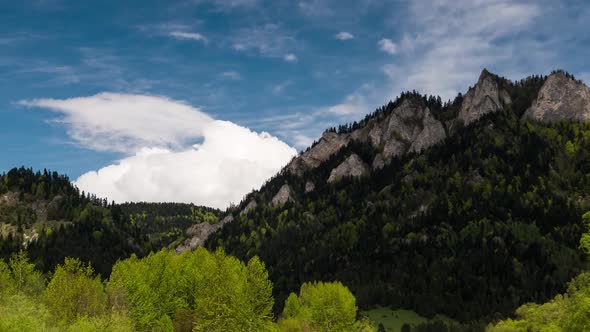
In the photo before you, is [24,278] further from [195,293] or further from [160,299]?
[195,293]

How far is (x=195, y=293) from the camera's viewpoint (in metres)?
96.7

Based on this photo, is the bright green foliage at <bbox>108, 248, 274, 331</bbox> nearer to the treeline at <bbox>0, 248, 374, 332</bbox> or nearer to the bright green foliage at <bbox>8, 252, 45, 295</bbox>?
the treeline at <bbox>0, 248, 374, 332</bbox>

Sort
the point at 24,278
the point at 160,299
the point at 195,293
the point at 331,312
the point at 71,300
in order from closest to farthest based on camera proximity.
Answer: the point at 71,300 < the point at 160,299 < the point at 195,293 < the point at 24,278 < the point at 331,312

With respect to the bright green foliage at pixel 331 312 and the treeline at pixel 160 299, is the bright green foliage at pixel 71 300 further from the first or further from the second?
the bright green foliage at pixel 331 312

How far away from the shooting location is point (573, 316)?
38094mm

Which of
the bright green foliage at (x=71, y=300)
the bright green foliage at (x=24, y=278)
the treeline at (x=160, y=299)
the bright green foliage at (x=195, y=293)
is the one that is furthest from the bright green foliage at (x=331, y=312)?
the bright green foliage at (x=24, y=278)

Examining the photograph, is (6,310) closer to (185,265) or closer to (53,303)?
(53,303)

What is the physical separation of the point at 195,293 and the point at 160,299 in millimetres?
6484

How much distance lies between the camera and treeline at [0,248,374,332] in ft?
233

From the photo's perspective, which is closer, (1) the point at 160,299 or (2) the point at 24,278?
(1) the point at 160,299

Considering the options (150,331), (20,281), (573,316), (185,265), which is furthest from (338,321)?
(573,316)

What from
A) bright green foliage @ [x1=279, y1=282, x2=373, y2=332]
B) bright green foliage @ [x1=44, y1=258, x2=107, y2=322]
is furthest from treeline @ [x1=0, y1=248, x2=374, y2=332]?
bright green foliage @ [x1=279, y1=282, x2=373, y2=332]

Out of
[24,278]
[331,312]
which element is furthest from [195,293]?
[24,278]

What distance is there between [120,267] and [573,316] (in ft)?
278
